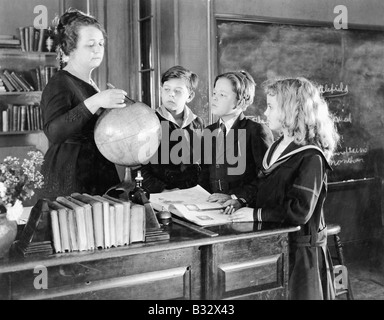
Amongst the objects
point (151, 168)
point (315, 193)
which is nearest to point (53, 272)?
point (315, 193)

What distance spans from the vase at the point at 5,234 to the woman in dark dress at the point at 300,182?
92cm

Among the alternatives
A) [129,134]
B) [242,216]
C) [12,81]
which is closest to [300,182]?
[242,216]

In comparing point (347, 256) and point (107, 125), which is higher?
point (107, 125)

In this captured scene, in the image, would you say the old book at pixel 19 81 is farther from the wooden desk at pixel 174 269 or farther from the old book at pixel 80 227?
the old book at pixel 80 227

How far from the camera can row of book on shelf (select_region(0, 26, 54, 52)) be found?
5.05 m

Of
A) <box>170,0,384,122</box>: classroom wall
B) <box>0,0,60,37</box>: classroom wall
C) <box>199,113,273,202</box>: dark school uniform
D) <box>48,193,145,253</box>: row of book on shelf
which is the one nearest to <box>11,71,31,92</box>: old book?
Result: <box>0,0,60,37</box>: classroom wall

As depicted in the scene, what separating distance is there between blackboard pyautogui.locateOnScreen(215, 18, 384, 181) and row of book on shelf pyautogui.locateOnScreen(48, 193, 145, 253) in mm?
2610

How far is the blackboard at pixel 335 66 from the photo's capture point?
4.41 meters

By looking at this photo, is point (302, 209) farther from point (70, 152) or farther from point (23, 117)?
point (23, 117)

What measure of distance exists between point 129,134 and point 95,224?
46cm

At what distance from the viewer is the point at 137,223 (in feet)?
6.36

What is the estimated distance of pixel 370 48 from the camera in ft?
16.2

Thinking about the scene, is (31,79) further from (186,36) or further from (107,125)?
(107,125)

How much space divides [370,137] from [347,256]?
116cm
